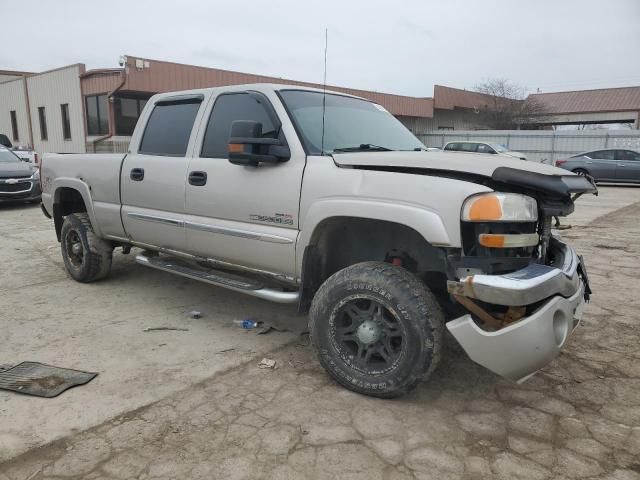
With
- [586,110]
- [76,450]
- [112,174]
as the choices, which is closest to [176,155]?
[112,174]

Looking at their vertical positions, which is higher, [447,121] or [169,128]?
[447,121]

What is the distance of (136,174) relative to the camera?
15.1ft

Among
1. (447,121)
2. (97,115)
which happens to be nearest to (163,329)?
(97,115)

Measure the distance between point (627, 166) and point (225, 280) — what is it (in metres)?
18.5

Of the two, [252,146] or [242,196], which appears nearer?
[252,146]

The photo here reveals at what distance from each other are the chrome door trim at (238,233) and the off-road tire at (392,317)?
0.54 m

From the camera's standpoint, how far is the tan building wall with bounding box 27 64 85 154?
2247 cm

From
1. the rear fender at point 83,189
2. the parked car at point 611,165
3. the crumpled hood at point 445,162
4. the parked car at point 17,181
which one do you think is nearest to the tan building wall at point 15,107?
the parked car at point 17,181

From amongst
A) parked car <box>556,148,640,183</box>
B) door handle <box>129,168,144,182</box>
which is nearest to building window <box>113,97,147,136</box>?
parked car <box>556,148,640,183</box>

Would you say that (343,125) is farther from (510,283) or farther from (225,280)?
(510,283)

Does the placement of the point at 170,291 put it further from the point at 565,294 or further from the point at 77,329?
the point at 565,294

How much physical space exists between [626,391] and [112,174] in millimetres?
4437

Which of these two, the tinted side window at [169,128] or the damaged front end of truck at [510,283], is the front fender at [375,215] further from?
the tinted side window at [169,128]

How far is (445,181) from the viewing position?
2754mm
